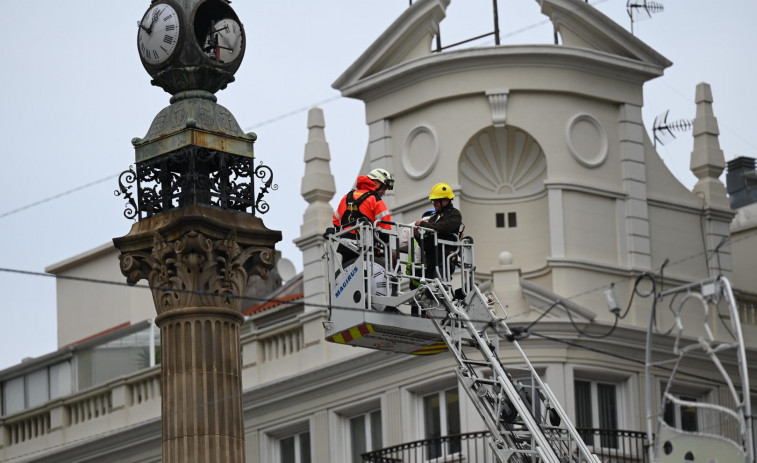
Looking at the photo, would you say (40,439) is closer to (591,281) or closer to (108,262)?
(108,262)

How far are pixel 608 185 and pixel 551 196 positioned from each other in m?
1.47

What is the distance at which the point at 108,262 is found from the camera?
62625 mm

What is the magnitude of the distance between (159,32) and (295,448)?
16.1 meters

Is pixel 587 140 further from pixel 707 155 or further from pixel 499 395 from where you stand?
pixel 499 395

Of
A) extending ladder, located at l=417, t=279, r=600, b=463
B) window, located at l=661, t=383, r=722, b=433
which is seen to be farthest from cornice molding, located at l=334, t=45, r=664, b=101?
extending ladder, located at l=417, t=279, r=600, b=463

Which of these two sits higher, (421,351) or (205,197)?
(205,197)

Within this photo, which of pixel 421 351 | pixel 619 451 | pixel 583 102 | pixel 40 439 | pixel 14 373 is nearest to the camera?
pixel 421 351

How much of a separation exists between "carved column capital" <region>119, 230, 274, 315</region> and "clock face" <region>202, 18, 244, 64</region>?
274 centimetres

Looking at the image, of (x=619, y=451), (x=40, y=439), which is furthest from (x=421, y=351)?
(x=40, y=439)

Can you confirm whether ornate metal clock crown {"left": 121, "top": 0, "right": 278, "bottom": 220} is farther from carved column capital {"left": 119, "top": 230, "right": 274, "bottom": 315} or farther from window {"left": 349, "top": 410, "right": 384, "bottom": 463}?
window {"left": 349, "top": 410, "right": 384, "bottom": 463}

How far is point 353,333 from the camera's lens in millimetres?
31734

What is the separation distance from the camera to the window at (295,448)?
4950 centimetres

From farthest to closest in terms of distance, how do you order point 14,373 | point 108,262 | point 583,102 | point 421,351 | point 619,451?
1. point 108,262
2. point 14,373
3. point 583,102
4. point 619,451
5. point 421,351

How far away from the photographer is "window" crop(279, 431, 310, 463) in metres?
49.5
